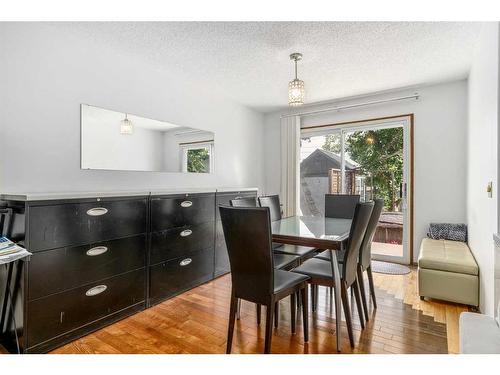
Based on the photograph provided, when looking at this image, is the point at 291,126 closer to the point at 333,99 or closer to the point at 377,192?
the point at 333,99

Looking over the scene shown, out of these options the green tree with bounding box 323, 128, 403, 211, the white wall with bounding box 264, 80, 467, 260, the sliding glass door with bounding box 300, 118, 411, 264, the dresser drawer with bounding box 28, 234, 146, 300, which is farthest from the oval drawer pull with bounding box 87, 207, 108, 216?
the white wall with bounding box 264, 80, 467, 260

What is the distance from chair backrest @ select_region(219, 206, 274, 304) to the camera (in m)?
1.63

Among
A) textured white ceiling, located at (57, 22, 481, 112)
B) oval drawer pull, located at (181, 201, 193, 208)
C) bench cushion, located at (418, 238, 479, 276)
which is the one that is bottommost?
bench cushion, located at (418, 238, 479, 276)

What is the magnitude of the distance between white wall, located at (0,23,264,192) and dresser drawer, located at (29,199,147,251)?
45 centimetres

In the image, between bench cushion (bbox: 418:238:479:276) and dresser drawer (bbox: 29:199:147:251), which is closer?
dresser drawer (bbox: 29:199:147:251)

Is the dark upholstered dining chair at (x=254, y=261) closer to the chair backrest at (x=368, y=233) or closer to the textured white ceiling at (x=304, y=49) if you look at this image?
the chair backrest at (x=368, y=233)

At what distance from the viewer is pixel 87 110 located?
2484 millimetres

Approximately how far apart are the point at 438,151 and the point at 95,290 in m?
4.13

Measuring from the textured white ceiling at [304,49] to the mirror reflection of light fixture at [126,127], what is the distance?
66 cm

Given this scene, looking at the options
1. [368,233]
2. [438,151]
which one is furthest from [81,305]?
[438,151]

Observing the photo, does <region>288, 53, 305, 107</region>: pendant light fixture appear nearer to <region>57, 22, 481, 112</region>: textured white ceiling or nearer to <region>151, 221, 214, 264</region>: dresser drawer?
<region>57, 22, 481, 112</region>: textured white ceiling

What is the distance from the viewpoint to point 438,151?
12.1 feet

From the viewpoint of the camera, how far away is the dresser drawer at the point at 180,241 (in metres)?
2.61
